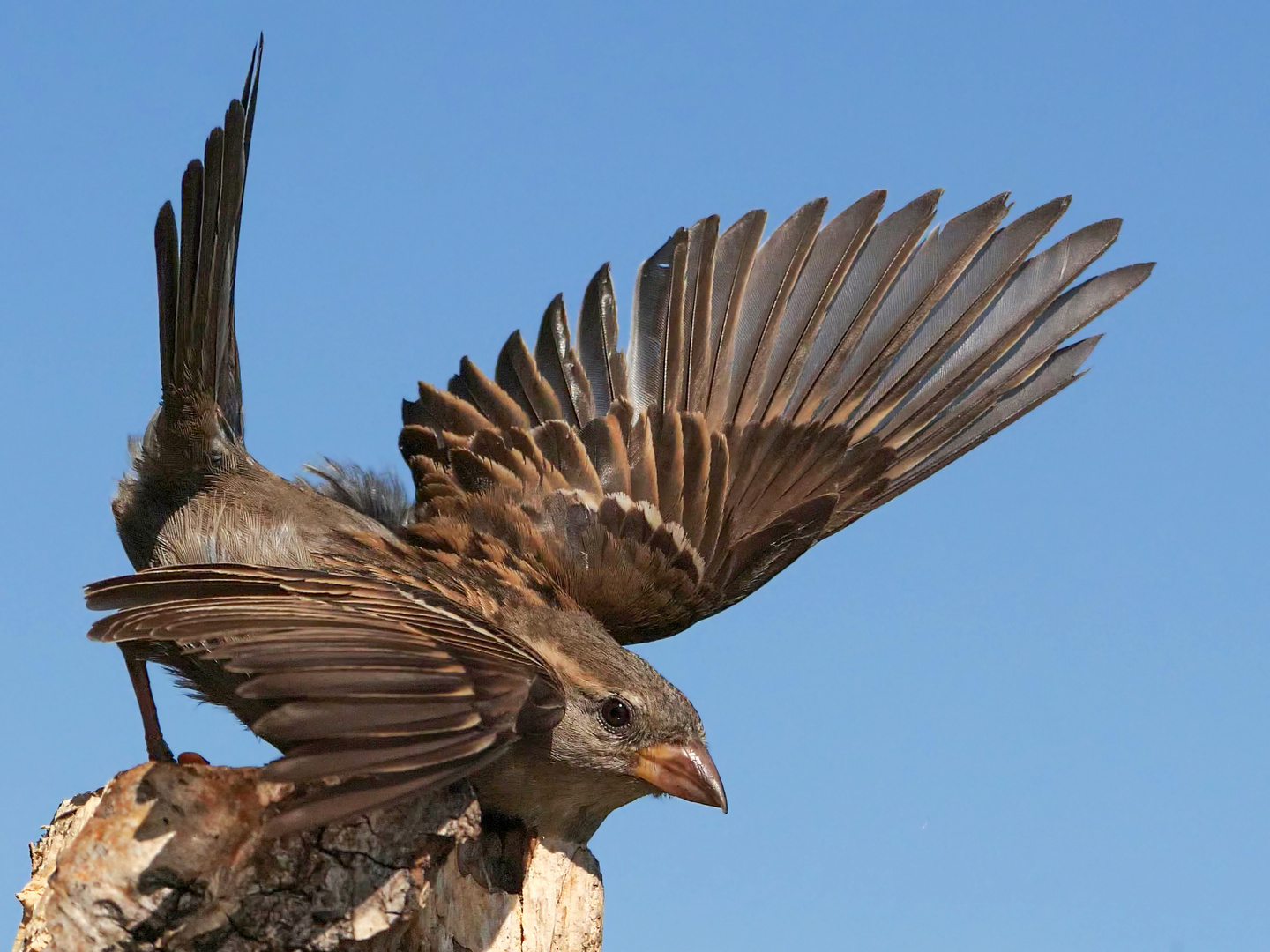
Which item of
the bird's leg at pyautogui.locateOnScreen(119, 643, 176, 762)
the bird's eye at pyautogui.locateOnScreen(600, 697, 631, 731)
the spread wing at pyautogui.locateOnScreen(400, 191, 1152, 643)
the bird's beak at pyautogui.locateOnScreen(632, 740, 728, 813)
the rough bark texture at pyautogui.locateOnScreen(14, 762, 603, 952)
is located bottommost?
the rough bark texture at pyautogui.locateOnScreen(14, 762, 603, 952)

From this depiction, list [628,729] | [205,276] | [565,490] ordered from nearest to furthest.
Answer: [628,729]
[205,276]
[565,490]

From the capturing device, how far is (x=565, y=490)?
6070 mm

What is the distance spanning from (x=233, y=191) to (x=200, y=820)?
8.33 feet

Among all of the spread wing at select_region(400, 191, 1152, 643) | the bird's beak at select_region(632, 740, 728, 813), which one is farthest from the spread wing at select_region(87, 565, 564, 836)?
the spread wing at select_region(400, 191, 1152, 643)

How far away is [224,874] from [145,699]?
147 cm

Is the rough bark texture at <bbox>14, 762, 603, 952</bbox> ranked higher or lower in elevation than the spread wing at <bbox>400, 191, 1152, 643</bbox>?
lower

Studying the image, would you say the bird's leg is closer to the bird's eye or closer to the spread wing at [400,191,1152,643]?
the bird's eye

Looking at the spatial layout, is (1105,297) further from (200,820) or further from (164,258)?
(200,820)

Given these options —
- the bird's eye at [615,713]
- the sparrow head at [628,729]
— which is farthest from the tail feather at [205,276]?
the bird's eye at [615,713]

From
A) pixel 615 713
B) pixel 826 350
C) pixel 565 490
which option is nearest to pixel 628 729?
pixel 615 713

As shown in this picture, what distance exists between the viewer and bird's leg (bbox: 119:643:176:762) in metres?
5.17

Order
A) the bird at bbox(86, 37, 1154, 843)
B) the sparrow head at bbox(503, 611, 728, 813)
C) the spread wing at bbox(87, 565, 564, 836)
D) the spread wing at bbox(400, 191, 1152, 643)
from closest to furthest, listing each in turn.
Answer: the spread wing at bbox(87, 565, 564, 836) < the bird at bbox(86, 37, 1154, 843) < the sparrow head at bbox(503, 611, 728, 813) < the spread wing at bbox(400, 191, 1152, 643)

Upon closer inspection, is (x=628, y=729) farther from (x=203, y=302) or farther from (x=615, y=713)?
(x=203, y=302)

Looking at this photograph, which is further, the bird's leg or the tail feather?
the tail feather
